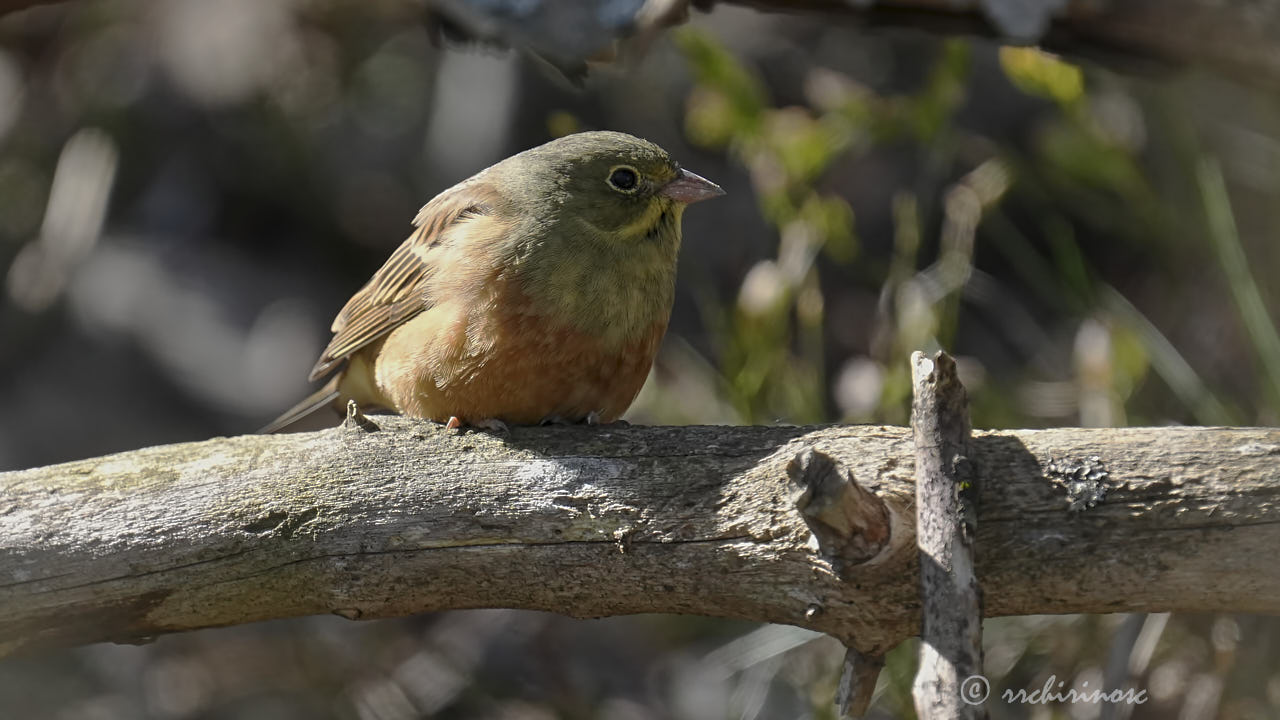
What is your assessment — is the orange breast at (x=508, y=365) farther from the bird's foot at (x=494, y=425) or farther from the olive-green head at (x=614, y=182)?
the olive-green head at (x=614, y=182)

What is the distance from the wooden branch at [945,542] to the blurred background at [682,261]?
1.80 m

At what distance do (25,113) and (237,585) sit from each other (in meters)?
5.48

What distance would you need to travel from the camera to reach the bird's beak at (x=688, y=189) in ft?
13.8

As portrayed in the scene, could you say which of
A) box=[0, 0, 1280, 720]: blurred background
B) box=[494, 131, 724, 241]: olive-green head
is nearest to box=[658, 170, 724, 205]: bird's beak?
box=[494, 131, 724, 241]: olive-green head

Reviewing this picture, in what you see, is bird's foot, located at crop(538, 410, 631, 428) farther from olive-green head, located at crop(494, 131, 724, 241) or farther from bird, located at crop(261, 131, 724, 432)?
olive-green head, located at crop(494, 131, 724, 241)

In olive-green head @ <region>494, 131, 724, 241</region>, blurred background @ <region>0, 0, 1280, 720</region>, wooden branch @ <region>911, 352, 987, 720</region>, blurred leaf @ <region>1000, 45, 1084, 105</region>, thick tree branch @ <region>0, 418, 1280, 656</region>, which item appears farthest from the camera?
blurred background @ <region>0, 0, 1280, 720</region>

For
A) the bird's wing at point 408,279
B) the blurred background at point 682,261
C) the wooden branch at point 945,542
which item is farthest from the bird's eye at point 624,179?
the wooden branch at point 945,542

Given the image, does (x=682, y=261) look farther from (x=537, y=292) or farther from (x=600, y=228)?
(x=537, y=292)

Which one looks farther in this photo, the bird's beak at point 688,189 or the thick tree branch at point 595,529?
the bird's beak at point 688,189

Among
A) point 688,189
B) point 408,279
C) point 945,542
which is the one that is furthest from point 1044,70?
point 945,542

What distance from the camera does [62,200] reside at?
7.46 m

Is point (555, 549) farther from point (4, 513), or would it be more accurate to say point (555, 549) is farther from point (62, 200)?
point (62, 200)

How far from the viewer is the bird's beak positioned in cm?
420

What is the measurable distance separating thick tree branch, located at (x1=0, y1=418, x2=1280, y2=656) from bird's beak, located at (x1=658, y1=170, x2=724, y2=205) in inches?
41.4
